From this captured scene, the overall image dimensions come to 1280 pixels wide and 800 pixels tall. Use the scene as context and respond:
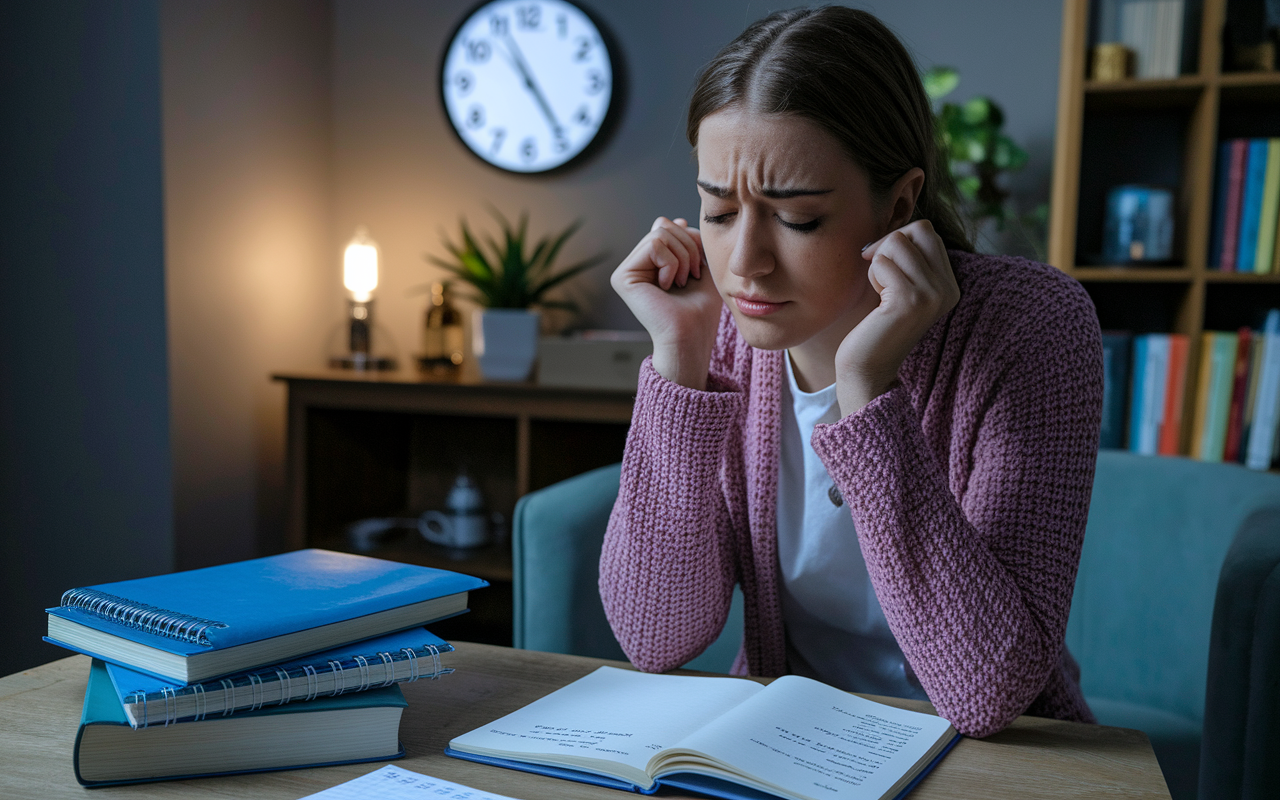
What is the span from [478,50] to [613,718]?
2.11 m

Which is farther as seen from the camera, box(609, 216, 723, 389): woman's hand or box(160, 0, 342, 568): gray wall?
box(160, 0, 342, 568): gray wall

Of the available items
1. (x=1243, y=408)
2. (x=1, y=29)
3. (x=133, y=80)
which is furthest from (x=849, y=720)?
(x=1, y=29)

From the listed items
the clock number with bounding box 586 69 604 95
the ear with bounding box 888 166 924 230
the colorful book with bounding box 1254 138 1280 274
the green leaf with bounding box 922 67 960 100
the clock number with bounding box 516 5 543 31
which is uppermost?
the clock number with bounding box 516 5 543 31

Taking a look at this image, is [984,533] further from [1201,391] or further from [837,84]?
[1201,391]

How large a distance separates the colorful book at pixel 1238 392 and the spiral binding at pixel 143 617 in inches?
Answer: 70.9

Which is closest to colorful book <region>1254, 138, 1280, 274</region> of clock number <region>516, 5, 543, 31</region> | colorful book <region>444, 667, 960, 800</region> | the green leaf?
the green leaf

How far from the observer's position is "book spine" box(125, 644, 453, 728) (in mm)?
537

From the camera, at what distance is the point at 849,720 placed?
2.15 feet

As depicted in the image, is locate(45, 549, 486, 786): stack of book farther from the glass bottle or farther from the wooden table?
the glass bottle

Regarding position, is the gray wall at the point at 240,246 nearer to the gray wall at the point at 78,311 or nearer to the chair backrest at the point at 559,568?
the gray wall at the point at 78,311

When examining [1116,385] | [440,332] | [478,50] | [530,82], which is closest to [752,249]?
[1116,385]

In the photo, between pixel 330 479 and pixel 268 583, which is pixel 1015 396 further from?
pixel 330 479

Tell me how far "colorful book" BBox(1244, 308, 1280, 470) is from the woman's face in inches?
48.8

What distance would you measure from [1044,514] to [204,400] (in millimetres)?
1909
